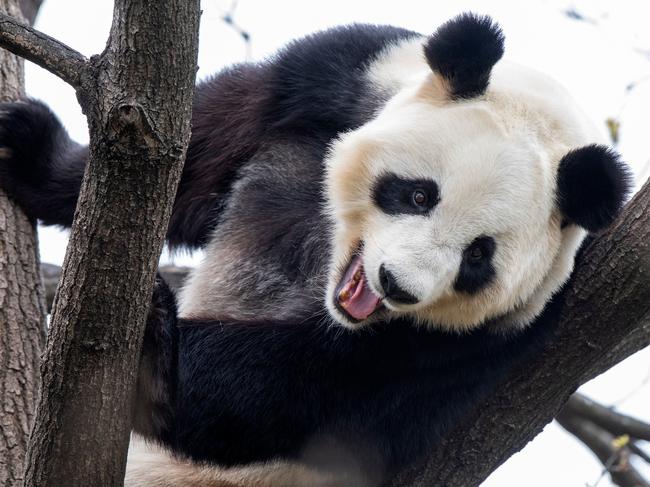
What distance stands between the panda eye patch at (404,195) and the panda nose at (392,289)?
1.16ft

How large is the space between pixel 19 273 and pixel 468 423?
215 cm

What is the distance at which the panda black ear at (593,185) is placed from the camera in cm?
356

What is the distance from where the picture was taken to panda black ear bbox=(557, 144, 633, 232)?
3564 mm

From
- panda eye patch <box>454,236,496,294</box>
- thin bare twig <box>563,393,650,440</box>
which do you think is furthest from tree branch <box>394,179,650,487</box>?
thin bare twig <box>563,393,650,440</box>

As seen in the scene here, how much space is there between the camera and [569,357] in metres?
3.72

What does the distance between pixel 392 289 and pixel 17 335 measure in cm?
187

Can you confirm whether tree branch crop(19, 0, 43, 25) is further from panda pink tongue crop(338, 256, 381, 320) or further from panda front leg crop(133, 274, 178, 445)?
panda pink tongue crop(338, 256, 381, 320)

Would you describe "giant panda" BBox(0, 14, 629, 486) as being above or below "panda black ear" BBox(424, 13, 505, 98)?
below

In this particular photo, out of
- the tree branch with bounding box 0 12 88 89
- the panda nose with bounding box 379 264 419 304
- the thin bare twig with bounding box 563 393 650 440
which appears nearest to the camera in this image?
the tree branch with bounding box 0 12 88 89

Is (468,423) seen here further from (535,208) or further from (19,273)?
(19,273)

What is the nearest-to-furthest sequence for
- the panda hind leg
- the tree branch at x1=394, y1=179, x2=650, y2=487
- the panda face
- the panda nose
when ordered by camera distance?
1. the panda nose
2. the panda face
3. the tree branch at x1=394, y1=179, x2=650, y2=487
4. the panda hind leg

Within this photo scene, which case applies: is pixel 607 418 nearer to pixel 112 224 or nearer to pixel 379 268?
pixel 379 268

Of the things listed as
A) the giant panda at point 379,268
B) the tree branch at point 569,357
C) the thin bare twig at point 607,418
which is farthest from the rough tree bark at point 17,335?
the thin bare twig at point 607,418

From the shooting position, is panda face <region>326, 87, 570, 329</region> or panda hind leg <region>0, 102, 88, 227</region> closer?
panda face <region>326, 87, 570, 329</region>
